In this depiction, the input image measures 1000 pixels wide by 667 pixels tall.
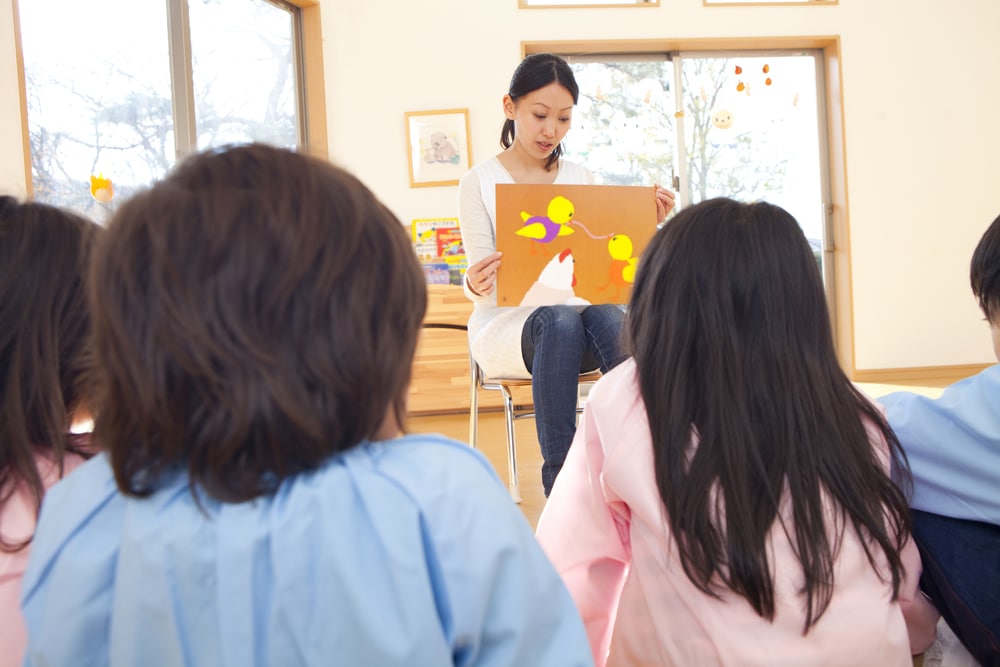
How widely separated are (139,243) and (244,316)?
0.29ft

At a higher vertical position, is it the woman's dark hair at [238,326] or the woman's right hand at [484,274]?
the woman's right hand at [484,274]

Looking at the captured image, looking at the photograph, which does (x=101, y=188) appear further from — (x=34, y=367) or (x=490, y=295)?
(x=34, y=367)

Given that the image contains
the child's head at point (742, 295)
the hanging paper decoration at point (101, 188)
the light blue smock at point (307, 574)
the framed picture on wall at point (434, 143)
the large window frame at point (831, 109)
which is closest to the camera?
the light blue smock at point (307, 574)

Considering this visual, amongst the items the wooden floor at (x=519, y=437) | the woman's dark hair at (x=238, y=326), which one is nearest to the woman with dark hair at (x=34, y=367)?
the woman's dark hair at (x=238, y=326)

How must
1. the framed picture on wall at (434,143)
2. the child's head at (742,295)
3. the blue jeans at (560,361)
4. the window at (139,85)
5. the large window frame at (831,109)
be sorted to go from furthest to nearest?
the large window frame at (831,109) → the framed picture on wall at (434,143) → the window at (139,85) → the blue jeans at (560,361) → the child's head at (742,295)

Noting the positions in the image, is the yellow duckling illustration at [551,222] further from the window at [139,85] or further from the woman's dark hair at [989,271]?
the window at [139,85]

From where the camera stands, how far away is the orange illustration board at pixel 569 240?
1944mm

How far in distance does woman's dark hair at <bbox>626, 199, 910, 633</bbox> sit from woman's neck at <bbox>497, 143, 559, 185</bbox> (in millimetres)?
1277

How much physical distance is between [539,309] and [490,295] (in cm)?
16

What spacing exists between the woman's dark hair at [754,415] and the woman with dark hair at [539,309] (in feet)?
2.69

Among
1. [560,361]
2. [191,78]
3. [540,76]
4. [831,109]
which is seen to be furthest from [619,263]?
[831,109]

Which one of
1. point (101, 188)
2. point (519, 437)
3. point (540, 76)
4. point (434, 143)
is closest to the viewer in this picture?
point (540, 76)

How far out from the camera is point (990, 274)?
1073mm

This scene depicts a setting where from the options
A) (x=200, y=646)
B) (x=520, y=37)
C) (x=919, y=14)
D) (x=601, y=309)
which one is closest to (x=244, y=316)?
(x=200, y=646)
